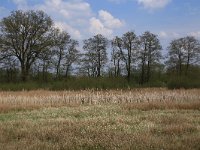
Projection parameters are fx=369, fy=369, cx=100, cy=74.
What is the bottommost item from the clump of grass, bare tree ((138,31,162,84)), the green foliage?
the clump of grass

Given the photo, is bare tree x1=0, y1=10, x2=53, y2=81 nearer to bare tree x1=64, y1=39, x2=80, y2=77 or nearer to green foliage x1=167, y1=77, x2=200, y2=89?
bare tree x1=64, y1=39, x2=80, y2=77

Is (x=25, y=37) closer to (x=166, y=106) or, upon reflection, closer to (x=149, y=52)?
(x=149, y=52)

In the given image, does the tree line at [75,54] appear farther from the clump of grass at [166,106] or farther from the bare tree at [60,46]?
the clump of grass at [166,106]

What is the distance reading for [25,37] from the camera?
53875 millimetres

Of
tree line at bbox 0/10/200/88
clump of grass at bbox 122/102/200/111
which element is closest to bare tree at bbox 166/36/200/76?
tree line at bbox 0/10/200/88

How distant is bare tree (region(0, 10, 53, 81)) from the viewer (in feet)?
174

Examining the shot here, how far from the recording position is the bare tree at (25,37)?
52.9 metres

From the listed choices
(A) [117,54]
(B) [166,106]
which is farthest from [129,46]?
(B) [166,106]

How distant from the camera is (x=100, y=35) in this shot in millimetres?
60000

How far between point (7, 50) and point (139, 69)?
20416 mm

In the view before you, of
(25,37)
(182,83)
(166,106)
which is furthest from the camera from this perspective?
(25,37)

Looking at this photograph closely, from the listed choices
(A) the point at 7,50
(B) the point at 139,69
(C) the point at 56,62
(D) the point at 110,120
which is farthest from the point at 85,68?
(D) the point at 110,120

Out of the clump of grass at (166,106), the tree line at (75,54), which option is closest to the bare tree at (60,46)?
the tree line at (75,54)

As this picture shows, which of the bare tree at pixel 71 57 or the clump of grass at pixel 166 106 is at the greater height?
the bare tree at pixel 71 57
